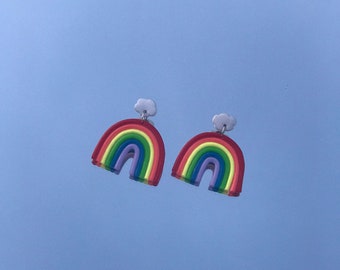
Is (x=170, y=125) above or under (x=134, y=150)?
above

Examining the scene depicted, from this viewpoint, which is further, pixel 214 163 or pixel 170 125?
pixel 170 125

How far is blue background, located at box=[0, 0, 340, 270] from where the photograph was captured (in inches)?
49.3

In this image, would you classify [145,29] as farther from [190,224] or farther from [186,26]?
[190,224]

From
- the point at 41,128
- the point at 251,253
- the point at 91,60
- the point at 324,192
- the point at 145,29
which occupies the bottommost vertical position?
the point at 251,253

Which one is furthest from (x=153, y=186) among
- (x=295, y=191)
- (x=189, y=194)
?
(x=295, y=191)

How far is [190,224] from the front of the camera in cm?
127

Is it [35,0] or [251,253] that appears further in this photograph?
[35,0]

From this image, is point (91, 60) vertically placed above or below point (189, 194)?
above

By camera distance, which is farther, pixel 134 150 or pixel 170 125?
pixel 170 125

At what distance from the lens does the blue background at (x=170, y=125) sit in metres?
1.25

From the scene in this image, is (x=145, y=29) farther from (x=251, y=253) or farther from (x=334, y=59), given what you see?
(x=251, y=253)

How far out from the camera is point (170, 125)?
51.1 inches

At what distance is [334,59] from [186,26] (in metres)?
0.40

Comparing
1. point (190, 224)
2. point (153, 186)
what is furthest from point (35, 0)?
point (190, 224)
